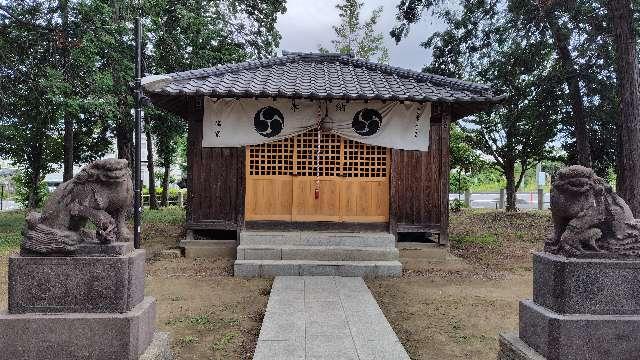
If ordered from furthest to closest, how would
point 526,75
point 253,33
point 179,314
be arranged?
point 253,33 < point 526,75 < point 179,314

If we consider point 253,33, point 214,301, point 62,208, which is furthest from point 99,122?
point 62,208

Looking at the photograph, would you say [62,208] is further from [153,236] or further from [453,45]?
[453,45]

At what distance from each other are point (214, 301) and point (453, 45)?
575 inches

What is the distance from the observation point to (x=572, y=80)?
53.1 ft

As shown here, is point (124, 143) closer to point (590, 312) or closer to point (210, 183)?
point (210, 183)

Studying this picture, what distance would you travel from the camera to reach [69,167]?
19672mm

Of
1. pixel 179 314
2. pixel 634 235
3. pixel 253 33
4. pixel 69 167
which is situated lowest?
pixel 179 314

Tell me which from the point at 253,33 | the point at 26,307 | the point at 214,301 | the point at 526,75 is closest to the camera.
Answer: the point at 26,307

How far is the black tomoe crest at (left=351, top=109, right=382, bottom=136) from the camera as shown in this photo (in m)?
11.3

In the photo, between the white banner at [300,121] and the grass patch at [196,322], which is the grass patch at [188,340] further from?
the white banner at [300,121]

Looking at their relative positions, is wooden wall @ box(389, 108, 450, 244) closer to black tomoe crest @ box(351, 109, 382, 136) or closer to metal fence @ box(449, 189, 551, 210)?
black tomoe crest @ box(351, 109, 382, 136)

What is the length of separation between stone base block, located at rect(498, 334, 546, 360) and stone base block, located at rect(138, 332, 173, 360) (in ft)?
11.1

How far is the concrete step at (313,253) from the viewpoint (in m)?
10.3

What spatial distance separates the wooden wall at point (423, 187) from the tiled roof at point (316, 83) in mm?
958
